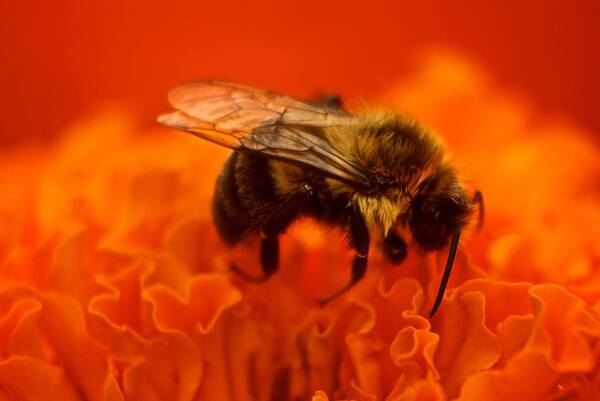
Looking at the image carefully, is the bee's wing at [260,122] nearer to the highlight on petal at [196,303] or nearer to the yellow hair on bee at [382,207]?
the yellow hair on bee at [382,207]

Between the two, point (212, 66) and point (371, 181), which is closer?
point (371, 181)

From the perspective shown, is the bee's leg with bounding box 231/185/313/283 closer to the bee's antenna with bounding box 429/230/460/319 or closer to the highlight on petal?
the highlight on petal

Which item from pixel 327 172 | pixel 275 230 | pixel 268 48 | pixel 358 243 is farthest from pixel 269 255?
pixel 268 48

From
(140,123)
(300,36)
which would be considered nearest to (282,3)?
(300,36)

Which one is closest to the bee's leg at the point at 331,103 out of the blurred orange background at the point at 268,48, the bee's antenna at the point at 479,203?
the bee's antenna at the point at 479,203

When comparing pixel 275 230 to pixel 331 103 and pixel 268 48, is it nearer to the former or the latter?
pixel 331 103

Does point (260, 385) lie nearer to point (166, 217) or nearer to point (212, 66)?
point (166, 217)
